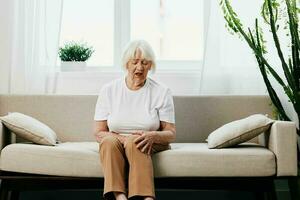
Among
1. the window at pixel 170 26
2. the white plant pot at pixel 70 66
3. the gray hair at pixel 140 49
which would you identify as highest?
the window at pixel 170 26

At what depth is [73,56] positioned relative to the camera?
3.75m

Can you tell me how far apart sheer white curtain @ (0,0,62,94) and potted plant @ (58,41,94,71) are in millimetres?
139

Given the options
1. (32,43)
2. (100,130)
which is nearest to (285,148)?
(100,130)

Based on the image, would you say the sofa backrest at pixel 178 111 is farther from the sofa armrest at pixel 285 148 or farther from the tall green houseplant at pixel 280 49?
the sofa armrest at pixel 285 148

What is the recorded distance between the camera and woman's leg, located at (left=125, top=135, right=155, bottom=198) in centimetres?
237

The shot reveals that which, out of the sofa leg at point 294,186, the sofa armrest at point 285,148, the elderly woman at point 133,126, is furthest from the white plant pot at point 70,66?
the sofa leg at point 294,186

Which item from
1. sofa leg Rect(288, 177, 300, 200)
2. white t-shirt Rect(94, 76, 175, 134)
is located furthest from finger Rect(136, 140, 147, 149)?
sofa leg Rect(288, 177, 300, 200)

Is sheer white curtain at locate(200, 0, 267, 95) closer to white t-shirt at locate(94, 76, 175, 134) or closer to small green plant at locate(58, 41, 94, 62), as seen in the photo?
white t-shirt at locate(94, 76, 175, 134)

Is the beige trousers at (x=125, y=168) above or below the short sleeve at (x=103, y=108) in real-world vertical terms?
below

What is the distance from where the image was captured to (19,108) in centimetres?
330

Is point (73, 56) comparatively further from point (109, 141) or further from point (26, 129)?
point (109, 141)

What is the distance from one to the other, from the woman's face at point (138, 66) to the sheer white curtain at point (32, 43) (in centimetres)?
98

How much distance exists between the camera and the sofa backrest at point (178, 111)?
3281mm

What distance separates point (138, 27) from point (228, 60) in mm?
812
